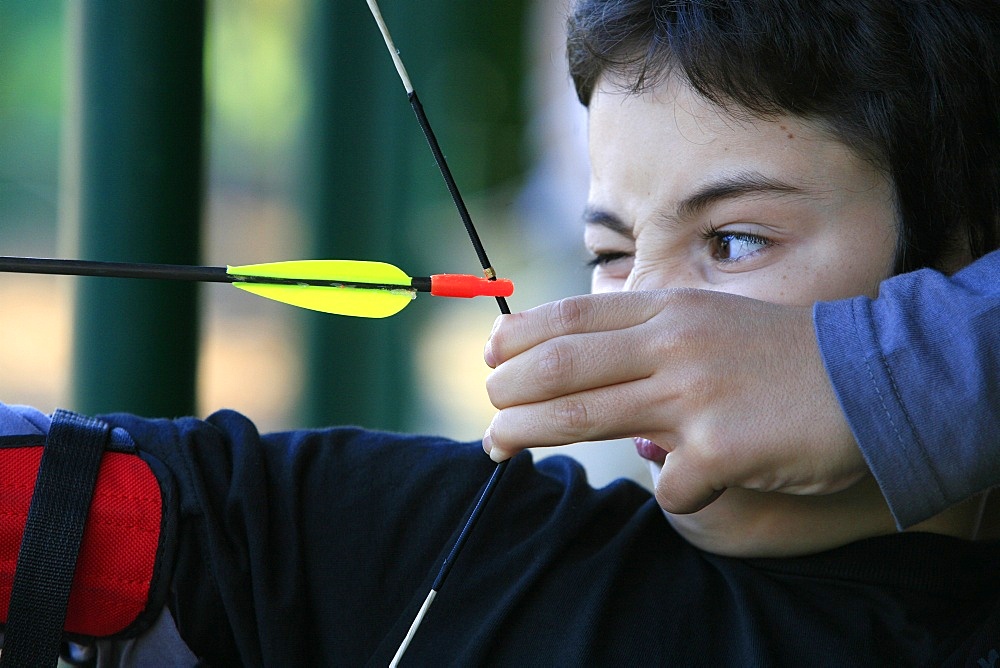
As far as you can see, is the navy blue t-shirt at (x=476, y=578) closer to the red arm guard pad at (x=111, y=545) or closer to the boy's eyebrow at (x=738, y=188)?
the red arm guard pad at (x=111, y=545)

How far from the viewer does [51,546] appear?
0.72 metres

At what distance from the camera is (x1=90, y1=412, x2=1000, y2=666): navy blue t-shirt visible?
79cm

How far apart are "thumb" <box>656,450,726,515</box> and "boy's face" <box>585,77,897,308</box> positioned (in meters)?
0.21

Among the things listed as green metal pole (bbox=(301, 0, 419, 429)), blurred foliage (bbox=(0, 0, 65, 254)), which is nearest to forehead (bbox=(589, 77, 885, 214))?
blurred foliage (bbox=(0, 0, 65, 254))

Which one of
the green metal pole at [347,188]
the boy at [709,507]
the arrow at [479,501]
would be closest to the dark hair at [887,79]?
the boy at [709,507]

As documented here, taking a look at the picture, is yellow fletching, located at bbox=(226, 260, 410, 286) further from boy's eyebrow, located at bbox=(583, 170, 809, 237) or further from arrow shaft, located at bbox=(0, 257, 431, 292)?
boy's eyebrow, located at bbox=(583, 170, 809, 237)

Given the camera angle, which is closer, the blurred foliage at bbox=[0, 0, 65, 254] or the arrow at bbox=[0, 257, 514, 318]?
the arrow at bbox=[0, 257, 514, 318]

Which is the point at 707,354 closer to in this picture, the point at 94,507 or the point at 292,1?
the point at 94,507

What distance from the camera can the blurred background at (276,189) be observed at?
1070 mm

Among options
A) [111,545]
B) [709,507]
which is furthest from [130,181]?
[709,507]

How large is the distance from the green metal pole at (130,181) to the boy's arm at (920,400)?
0.70 m

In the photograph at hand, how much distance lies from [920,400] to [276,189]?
2.34 metres

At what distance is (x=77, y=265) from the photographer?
1.89ft

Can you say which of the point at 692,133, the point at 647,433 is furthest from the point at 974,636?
the point at 692,133
